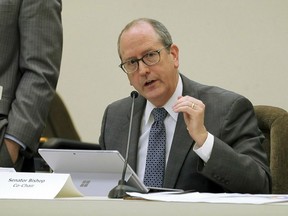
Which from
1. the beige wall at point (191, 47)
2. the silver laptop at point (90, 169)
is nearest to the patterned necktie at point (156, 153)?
the silver laptop at point (90, 169)

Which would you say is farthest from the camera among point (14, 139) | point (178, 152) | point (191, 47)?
point (191, 47)

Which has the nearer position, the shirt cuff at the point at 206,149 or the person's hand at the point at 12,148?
the shirt cuff at the point at 206,149

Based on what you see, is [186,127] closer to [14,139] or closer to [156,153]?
[156,153]

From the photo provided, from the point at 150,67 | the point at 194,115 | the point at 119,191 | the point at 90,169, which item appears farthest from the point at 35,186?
the point at 150,67

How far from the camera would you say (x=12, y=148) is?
6.91 feet

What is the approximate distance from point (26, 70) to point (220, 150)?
0.83 m

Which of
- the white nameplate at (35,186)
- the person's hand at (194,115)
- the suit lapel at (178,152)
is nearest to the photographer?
the white nameplate at (35,186)

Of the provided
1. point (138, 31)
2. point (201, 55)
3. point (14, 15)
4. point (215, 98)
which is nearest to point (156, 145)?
point (215, 98)

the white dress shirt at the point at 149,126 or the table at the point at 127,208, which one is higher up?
the table at the point at 127,208

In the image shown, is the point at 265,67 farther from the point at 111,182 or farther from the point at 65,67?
the point at 111,182

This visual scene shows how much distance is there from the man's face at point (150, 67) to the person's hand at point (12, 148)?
48 cm

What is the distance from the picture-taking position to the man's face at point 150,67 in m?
2.08

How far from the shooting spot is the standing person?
212 cm

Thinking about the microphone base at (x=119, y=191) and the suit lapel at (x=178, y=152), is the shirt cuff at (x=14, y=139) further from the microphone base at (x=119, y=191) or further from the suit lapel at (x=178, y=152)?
the microphone base at (x=119, y=191)
